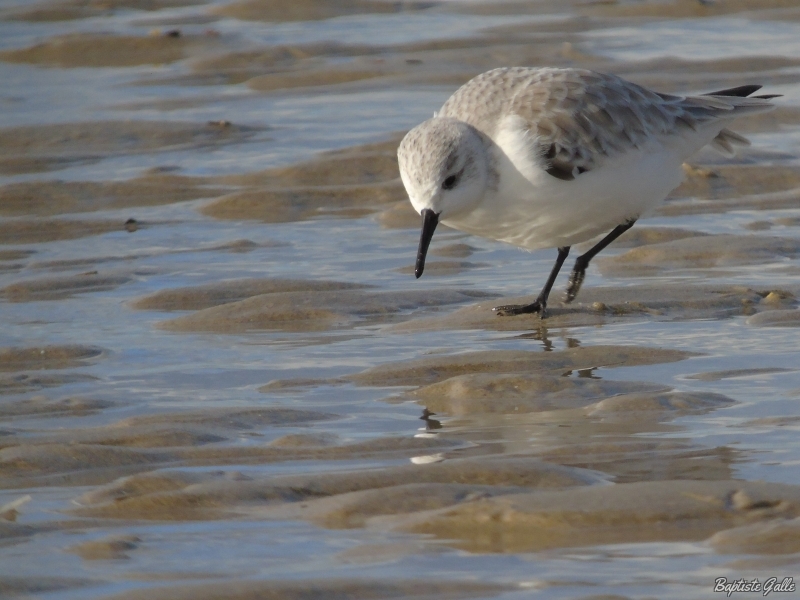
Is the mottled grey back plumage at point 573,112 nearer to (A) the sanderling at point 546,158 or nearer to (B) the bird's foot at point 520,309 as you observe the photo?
(A) the sanderling at point 546,158

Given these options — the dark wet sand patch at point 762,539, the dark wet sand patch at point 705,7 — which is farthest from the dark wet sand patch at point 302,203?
the dark wet sand patch at point 705,7

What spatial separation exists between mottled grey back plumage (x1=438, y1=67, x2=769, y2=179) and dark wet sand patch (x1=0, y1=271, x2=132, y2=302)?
2011mm

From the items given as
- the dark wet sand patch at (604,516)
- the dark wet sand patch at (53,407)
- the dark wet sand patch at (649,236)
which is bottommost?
the dark wet sand patch at (649,236)

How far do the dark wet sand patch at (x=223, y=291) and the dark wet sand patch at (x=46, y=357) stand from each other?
32.8 inches

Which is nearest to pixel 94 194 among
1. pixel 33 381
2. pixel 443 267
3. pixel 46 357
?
pixel 443 267

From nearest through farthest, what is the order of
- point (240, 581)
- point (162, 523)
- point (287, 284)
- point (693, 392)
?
point (240, 581)
point (162, 523)
point (693, 392)
point (287, 284)

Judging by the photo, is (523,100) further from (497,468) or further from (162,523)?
(162,523)

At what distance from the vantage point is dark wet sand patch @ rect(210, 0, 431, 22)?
1568 cm

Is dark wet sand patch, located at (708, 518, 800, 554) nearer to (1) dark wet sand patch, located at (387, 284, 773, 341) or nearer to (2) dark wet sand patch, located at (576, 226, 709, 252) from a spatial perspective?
(1) dark wet sand patch, located at (387, 284, 773, 341)

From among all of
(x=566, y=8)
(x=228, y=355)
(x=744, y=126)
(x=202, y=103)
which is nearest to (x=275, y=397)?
(x=228, y=355)

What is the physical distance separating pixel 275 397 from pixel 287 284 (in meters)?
1.80

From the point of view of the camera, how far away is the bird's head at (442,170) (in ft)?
18.3

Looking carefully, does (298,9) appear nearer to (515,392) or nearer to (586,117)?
(586,117)

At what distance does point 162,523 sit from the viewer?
3.60 meters
